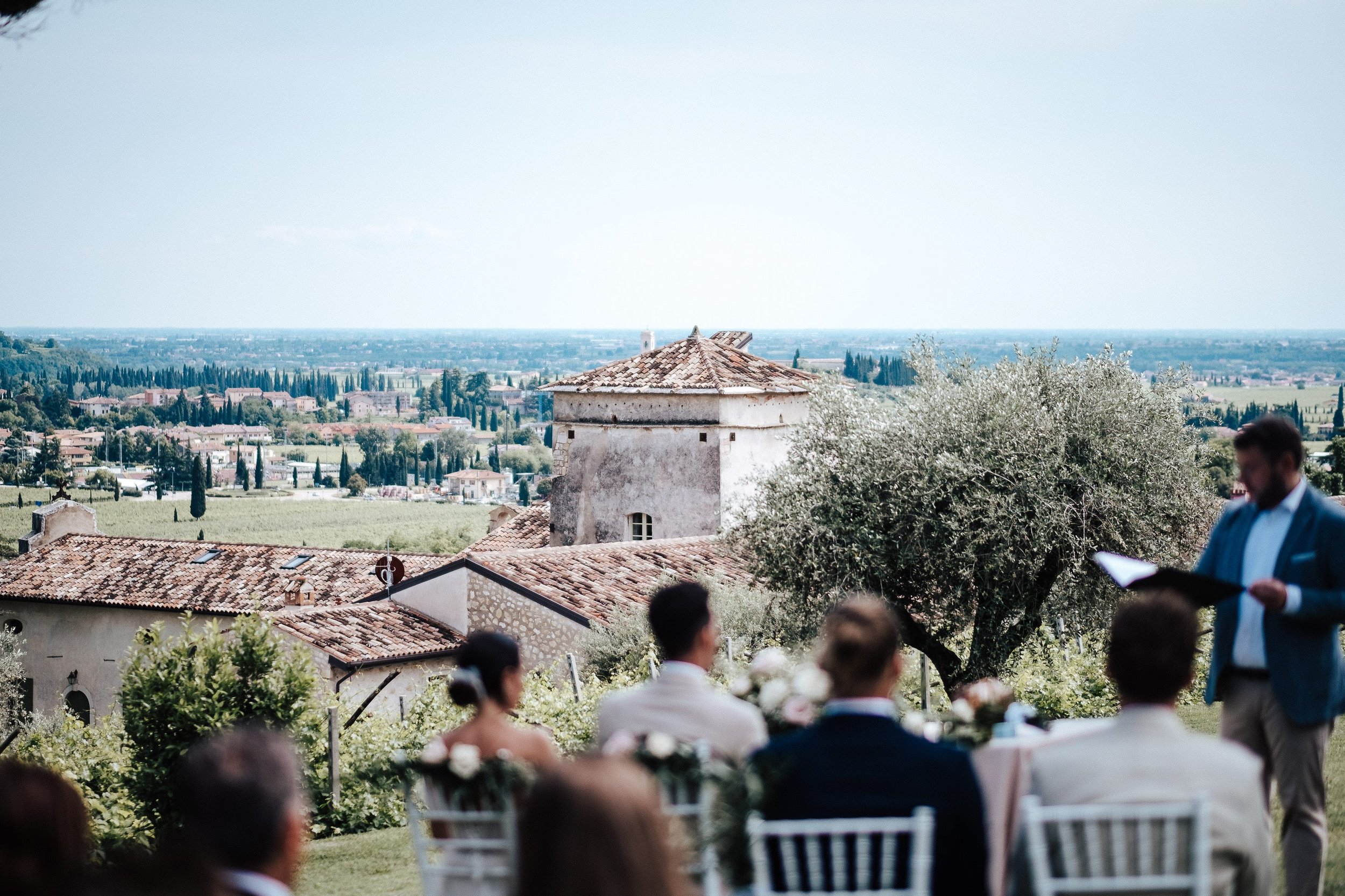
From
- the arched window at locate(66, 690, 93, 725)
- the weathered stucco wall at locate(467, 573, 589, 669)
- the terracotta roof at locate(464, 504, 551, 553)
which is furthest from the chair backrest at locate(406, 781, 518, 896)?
the arched window at locate(66, 690, 93, 725)

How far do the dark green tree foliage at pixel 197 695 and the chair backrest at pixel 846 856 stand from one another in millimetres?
13198

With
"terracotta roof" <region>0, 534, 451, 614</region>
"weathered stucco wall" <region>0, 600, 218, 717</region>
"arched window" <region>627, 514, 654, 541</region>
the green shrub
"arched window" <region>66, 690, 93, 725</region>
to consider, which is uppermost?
"arched window" <region>627, 514, 654, 541</region>

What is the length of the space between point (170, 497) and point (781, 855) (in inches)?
4740

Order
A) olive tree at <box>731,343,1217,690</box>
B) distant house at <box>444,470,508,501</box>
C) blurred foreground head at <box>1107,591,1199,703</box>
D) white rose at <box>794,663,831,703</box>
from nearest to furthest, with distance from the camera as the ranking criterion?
blurred foreground head at <box>1107,591,1199,703</box>, white rose at <box>794,663,831,703</box>, olive tree at <box>731,343,1217,690</box>, distant house at <box>444,470,508,501</box>

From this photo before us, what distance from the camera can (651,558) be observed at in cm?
2638

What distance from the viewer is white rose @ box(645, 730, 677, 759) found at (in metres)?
4.12

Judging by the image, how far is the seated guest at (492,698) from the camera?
4.83 meters

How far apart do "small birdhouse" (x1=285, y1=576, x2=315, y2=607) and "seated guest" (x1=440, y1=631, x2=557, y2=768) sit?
27240 millimetres

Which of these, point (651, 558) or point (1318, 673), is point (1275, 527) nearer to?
point (1318, 673)

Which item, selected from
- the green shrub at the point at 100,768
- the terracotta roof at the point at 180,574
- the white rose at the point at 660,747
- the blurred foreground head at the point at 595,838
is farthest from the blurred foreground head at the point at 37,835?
the terracotta roof at the point at 180,574

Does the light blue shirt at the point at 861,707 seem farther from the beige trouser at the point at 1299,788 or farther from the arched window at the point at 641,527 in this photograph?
the arched window at the point at 641,527

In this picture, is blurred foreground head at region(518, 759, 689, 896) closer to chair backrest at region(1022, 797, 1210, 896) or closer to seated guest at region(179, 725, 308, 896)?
seated guest at region(179, 725, 308, 896)

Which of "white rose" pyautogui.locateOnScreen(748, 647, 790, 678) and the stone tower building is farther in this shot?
the stone tower building

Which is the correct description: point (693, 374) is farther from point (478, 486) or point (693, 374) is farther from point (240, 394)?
point (240, 394)
